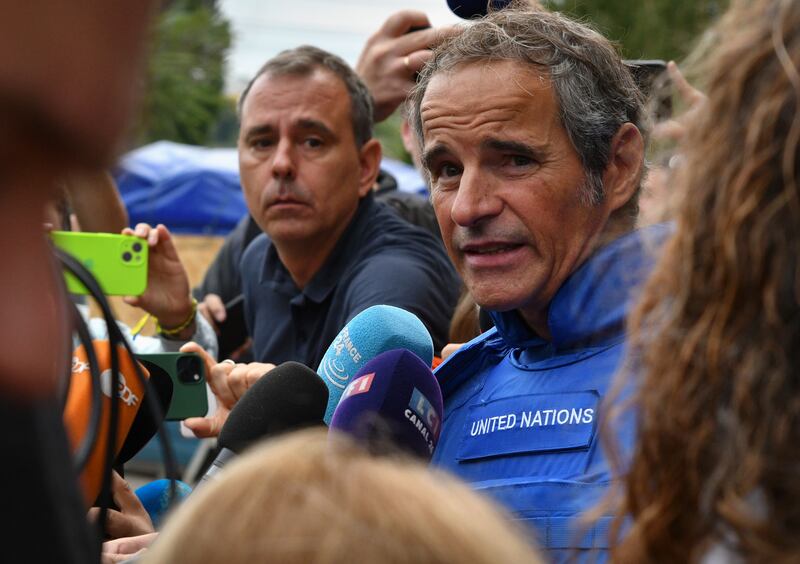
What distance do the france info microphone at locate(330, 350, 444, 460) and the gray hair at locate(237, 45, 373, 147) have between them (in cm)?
223

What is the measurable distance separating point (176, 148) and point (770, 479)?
1160cm

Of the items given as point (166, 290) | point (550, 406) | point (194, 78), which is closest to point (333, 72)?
point (166, 290)

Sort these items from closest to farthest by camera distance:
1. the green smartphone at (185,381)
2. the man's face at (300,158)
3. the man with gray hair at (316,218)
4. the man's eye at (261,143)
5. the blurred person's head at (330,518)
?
the blurred person's head at (330,518)
the green smartphone at (185,381)
the man with gray hair at (316,218)
the man's face at (300,158)
the man's eye at (261,143)

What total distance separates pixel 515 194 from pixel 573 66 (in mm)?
330

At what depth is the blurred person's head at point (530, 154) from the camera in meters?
2.41

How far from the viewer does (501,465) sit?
211cm

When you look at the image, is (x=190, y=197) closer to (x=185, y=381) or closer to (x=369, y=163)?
(x=369, y=163)

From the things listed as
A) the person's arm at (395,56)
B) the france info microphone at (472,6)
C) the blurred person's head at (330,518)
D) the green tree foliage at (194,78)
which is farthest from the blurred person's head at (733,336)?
the green tree foliage at (194,78)

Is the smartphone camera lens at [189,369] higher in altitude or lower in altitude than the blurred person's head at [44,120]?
lower

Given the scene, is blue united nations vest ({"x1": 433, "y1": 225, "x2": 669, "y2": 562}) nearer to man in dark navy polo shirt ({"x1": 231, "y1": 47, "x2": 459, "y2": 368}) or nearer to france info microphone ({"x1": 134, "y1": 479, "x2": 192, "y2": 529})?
france info microphone ({"x1": 134, "y1": 479, "x2": 192, "y2": 529})

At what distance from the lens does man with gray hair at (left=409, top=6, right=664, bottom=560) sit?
224cm

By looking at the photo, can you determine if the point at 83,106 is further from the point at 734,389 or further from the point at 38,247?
the point at 734,389

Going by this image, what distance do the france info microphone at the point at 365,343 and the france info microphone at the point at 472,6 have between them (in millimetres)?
1101

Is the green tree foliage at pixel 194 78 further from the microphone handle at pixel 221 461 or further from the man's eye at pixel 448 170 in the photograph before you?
the microphone handle at pixel 221 461
